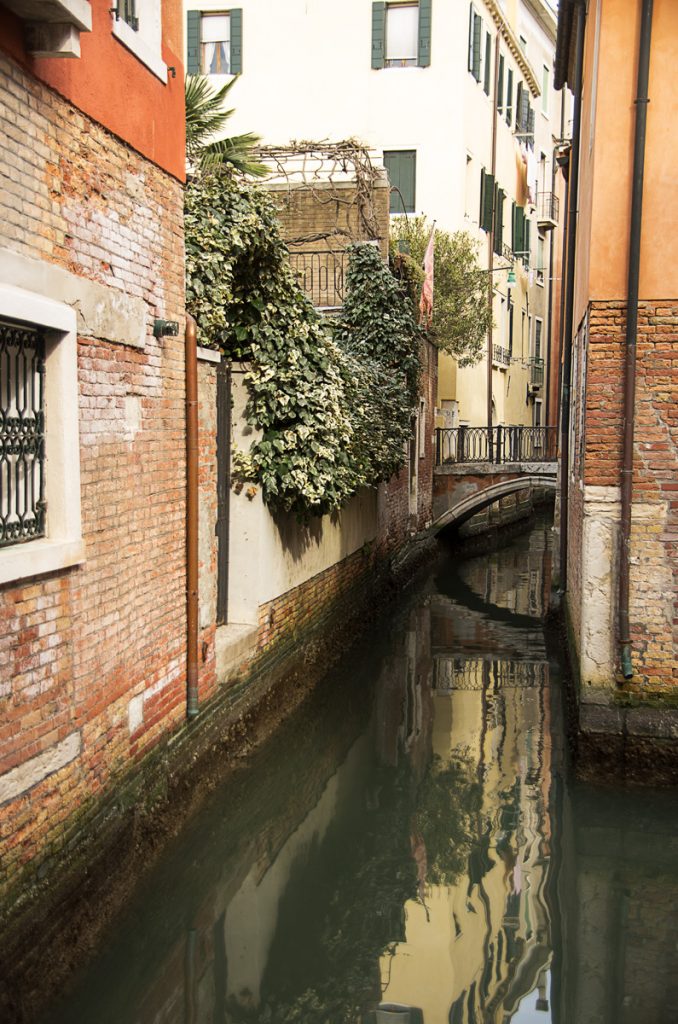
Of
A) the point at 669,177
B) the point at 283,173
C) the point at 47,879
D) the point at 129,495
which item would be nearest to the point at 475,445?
the point at 283,173

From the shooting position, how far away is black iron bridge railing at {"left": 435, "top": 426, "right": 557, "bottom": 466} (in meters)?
20.1

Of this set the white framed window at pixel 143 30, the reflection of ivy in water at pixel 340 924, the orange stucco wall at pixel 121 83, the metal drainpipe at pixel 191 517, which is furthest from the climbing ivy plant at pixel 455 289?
the reflection of ivy in water at pixel 340 924

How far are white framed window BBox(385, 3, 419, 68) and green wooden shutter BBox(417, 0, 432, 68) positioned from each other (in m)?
0.14

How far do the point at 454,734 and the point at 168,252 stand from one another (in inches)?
186

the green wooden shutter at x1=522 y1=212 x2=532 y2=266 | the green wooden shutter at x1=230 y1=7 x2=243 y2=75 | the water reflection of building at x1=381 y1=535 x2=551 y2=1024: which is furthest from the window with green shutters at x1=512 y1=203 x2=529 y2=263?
the water reflection of building at x1=381 y1=535 x2=551 y2=1024

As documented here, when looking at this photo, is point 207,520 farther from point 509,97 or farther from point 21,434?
point 509,97

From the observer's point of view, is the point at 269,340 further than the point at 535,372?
No

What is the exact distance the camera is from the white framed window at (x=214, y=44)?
21.9 m

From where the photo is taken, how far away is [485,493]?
20.2 metres

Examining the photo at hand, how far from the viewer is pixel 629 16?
7062 millimetres

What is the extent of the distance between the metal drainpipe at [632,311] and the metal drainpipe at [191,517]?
2.86m

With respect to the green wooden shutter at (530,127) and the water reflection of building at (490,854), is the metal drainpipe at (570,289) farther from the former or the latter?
→ the green wooden shutter at (530,127)

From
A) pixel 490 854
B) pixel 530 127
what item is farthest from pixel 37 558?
pixel 530 127

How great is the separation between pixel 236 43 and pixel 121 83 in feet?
58.8
